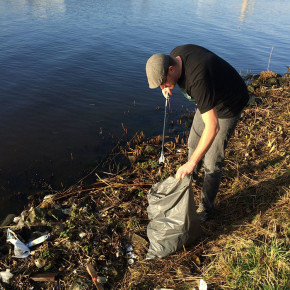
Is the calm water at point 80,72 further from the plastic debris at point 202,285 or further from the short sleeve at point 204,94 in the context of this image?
the short sleeve at point 204,94

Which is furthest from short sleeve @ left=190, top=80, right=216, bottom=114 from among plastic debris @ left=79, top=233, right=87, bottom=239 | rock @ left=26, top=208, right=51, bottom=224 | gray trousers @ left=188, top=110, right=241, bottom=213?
rock @ left=26, top=208, right=51, bottom=224

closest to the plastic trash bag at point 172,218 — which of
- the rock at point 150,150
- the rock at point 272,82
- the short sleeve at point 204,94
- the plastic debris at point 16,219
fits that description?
the short sleeve at point 204,94

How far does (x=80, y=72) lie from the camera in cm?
1019

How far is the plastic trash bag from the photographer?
2781 mm

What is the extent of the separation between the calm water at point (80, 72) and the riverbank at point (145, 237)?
1.29 m

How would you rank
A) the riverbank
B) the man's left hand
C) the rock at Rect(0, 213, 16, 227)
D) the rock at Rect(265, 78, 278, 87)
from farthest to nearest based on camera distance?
1. the rock at Rect(265, 78, 278, 87)
2. the rock at Rect(0, 213, 16, 227)
3. the man's left hand
4. the riverbank

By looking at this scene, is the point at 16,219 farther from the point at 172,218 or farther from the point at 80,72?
the point at 80,72

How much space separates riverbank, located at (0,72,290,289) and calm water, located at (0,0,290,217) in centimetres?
129

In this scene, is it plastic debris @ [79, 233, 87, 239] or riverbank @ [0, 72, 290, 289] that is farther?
plastic debris @ [79, 233, 87, 239]

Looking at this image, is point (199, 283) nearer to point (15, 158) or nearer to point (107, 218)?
point (107, 218)

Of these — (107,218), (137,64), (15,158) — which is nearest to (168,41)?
(137,64)

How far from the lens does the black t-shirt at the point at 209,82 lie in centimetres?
245

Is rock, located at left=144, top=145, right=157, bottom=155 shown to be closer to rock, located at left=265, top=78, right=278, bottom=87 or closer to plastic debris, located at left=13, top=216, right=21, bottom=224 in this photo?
plastic debris, located at left=13, top=216, right=21, bottom=224

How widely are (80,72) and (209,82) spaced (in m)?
8.68
